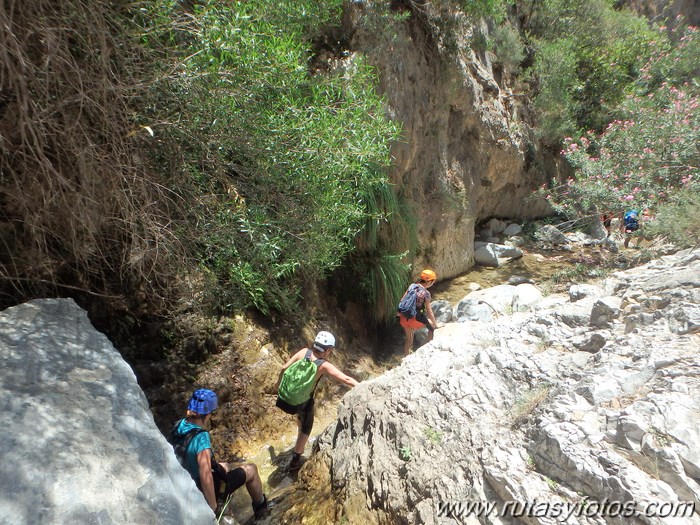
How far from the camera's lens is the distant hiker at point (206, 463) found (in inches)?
107

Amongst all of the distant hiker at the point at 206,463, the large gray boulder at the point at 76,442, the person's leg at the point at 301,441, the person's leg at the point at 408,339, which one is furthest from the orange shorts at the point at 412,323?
Answer: the large gray boulder at the point at 76,442

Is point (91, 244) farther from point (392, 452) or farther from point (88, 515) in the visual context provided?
point (392, 452)

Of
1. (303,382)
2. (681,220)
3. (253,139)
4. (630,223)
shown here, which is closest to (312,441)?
(303,382)

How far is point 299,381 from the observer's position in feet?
11.6

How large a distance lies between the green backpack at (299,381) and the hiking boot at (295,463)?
505 mm

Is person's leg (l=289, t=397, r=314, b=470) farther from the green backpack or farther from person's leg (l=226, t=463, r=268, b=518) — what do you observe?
person's leg (l=226, t=463, r=268, b=518)

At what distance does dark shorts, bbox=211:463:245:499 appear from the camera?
9.60 feet

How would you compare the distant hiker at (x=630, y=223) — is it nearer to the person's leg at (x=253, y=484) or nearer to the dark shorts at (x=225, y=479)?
the person's leg at (x=253, y=484)

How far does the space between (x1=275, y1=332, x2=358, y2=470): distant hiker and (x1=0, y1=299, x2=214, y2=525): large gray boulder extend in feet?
4.50

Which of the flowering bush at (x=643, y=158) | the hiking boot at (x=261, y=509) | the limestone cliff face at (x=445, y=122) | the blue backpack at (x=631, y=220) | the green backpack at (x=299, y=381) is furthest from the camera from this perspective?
the blue backpack at (x=631, y=220)

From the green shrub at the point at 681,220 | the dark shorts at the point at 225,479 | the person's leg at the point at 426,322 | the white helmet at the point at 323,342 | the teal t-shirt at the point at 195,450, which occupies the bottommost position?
the dark shorts at the point at 225,479

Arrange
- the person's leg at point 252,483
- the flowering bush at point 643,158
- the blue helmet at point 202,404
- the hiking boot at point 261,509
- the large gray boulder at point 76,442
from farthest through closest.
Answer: the flowering bush at point 643,158, the hiking boot at point 261,509, the person's leg at point 252,483, the blue helmet at point 202,404, the large gray boulder at point 76,442

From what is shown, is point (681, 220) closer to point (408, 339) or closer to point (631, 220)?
point (631, 220)

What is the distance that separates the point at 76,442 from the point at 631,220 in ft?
28.3
